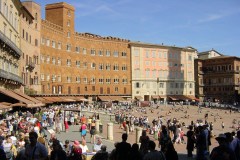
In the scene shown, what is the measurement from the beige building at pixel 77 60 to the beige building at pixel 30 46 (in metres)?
3.73

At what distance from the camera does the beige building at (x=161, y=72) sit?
3366 inches

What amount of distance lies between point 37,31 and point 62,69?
12.7 meters

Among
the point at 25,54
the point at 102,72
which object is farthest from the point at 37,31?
the point at 102,72

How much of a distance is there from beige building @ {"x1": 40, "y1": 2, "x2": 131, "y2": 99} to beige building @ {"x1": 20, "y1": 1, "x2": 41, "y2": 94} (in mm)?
3733

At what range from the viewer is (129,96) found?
83.1 meters

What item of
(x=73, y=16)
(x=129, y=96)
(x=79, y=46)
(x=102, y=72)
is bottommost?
(x=129, y=96)

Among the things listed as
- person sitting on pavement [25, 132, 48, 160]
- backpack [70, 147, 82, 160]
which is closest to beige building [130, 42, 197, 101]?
backpack [70, 147, 82, 160]

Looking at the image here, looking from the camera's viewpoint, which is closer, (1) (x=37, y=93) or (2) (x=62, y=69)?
(1) (x=37, y=93)

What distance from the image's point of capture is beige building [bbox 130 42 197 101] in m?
85.5

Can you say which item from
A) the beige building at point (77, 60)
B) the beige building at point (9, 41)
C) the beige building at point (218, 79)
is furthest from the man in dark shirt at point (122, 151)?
the beige building at point (218, 79)

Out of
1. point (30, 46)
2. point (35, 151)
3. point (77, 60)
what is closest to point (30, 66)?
point (30, 46)

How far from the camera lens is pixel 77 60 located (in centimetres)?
7488

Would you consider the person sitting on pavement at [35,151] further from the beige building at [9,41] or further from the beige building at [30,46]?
the beige building at [30,46]

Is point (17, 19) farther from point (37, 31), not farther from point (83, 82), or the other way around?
point (83, 82)
